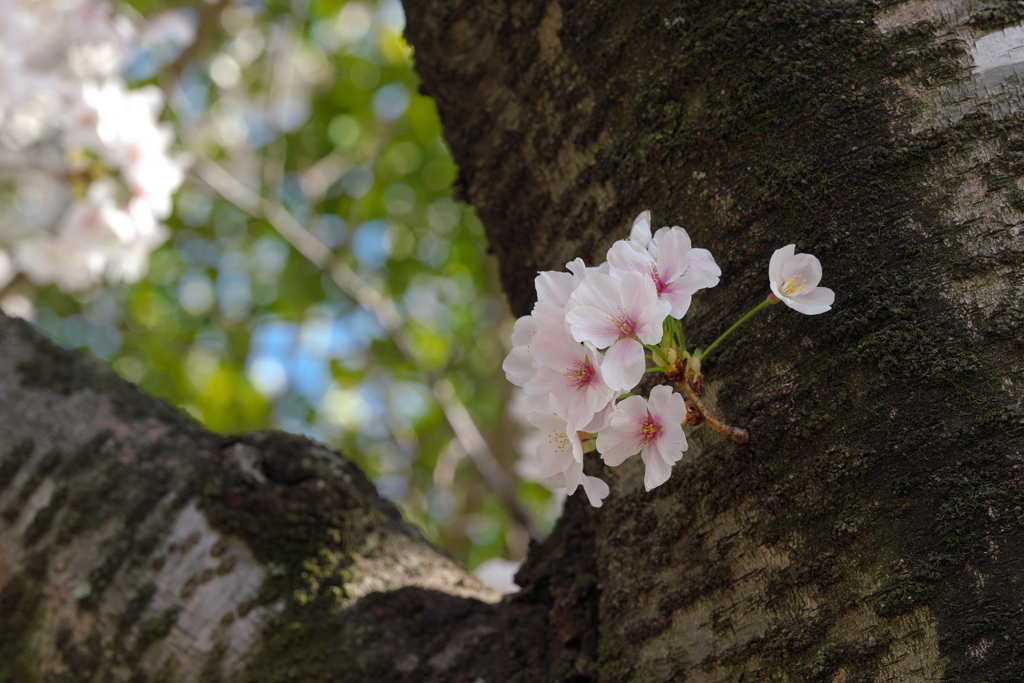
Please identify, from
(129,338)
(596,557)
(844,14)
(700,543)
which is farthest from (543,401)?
(129,338)

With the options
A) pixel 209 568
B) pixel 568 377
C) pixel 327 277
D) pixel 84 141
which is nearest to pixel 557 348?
pixel 568 377

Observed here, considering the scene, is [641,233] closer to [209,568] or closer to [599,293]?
[599,293]

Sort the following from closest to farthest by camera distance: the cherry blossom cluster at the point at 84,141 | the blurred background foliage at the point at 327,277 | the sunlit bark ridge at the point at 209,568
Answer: the sunlit bark ridge at the point at 209,568, the cherry blossom cluster at the point at 84,141, the blurred background foliage at the point at 327,277

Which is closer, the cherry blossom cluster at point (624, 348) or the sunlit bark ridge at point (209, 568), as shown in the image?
the cherry blossom cluster at point (624, 348)

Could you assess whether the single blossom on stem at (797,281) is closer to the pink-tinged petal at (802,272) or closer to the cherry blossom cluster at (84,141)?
the pink-tinged petal at (802,272)

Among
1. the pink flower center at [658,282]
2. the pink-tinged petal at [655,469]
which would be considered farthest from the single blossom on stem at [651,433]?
the pink flower center at [658,282]

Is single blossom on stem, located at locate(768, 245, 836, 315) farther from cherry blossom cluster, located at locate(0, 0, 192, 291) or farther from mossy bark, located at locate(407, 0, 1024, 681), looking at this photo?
cherry blossom cluster, located at locate(0, 0, 192, 291)

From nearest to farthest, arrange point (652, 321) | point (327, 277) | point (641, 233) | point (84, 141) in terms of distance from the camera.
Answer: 1. point (652, 321)
2. point (641, 233)
3. point (84, 141)
4. point (327, 277)
